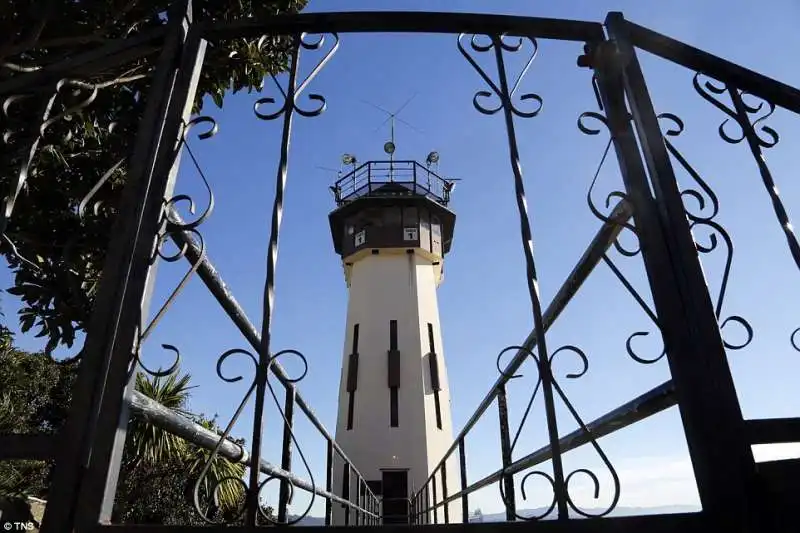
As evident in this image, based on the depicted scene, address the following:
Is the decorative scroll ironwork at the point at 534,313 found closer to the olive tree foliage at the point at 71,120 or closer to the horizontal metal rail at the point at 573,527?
the horizontal metal rail at the point at 573,527

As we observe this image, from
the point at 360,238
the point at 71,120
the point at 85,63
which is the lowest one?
the point at 85,63

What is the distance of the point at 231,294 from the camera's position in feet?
4.00

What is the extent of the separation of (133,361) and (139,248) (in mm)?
206

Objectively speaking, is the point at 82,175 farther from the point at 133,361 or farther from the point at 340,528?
the point at 340,528

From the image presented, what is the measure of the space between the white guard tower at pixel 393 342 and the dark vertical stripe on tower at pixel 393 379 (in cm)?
2

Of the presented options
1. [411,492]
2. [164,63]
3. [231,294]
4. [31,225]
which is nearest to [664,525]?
[231,294]

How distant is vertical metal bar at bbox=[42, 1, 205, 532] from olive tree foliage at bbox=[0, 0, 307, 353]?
96mm

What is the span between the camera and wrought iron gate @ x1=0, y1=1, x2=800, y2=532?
0.75 meters

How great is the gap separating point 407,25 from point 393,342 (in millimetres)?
9970

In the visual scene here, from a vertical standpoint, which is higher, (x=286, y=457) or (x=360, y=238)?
(x=360, y=238)

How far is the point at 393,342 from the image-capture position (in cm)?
1095

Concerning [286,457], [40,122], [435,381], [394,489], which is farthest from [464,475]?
[435,381]

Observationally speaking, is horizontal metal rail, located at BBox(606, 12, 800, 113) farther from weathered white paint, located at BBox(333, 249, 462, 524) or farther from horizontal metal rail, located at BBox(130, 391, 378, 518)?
weathered white paint, located at BBox(333, 249, 462, 524)

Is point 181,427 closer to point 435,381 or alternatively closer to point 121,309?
point 121,309
